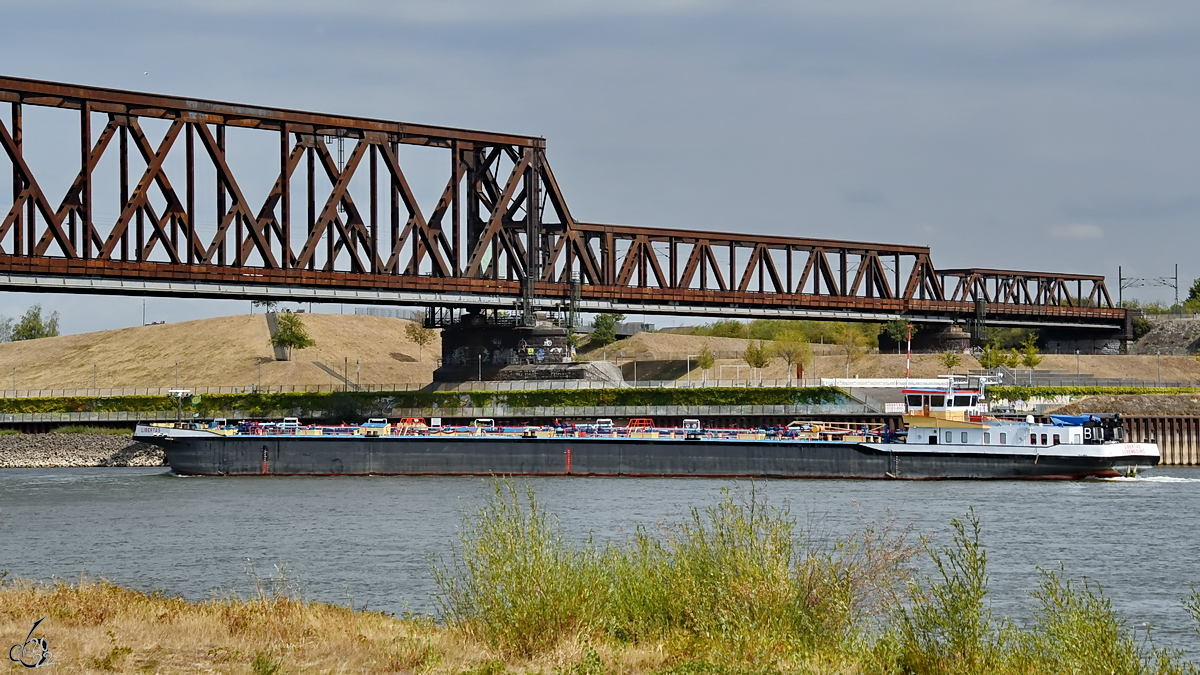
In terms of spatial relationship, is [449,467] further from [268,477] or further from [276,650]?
[276,650]

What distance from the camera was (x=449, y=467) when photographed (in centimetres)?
8225

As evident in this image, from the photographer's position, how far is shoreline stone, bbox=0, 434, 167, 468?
333ft

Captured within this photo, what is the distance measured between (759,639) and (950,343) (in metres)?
132


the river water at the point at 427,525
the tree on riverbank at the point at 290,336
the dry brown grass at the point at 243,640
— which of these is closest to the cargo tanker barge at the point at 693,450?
the river water at the point at 427,525

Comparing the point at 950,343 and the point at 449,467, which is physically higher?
the point at 950,343

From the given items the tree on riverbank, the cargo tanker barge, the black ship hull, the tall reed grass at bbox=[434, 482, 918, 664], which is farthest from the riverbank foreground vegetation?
the tree on riverbank

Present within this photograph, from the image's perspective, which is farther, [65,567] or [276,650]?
[65,567]

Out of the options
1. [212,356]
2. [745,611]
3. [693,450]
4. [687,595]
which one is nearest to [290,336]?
[212,356]

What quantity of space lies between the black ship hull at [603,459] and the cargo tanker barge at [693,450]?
0.06m

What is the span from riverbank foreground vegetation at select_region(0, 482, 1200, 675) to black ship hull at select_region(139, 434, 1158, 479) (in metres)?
48.5

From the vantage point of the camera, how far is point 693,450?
78812mm

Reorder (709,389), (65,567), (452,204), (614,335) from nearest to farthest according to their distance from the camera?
(65,567) → (709,389) → (452,204) → (614,335)

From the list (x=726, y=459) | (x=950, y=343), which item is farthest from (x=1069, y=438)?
(x=950, y=343)

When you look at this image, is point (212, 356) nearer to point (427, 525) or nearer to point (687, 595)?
point (427, 525)
